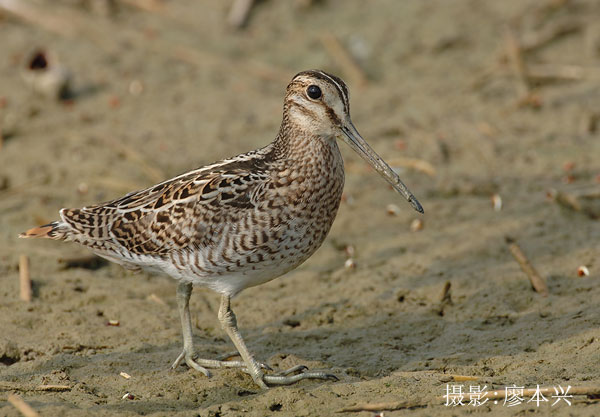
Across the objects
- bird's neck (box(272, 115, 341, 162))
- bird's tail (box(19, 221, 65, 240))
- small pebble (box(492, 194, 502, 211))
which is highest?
small pebble (box(492, 194, 502, 211))

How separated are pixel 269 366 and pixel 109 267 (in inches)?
A: 94.7

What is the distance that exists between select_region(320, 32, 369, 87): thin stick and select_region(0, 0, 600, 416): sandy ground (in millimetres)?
57

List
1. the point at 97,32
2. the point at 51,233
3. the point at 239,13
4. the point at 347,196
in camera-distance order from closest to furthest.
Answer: the point at 51,233, the point at 347,196, the point at 97,32, the point at 239,13

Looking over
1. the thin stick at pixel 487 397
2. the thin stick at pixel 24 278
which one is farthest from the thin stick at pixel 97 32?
the thin stick at pixel 487 397

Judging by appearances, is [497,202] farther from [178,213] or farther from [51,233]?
[51,233]

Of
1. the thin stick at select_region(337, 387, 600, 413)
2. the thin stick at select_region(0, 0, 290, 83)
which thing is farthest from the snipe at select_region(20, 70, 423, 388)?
the thin stick at select_region(0, 0, 290, 83)

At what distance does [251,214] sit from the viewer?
5711mm

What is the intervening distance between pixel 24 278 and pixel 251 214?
244cm

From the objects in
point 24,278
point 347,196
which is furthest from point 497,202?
Result: point 24,278

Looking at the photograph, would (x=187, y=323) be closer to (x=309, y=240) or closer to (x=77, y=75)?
(x=309, y=240)

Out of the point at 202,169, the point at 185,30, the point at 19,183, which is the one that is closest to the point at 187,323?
the point at 202,169

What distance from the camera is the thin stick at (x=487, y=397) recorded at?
4914mm

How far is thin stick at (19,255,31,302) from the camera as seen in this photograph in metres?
6.92

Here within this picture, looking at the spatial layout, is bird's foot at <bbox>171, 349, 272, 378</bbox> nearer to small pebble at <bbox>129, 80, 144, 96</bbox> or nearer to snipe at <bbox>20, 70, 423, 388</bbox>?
snipe at <bbox>20, 70, 423, 388</bbox>
